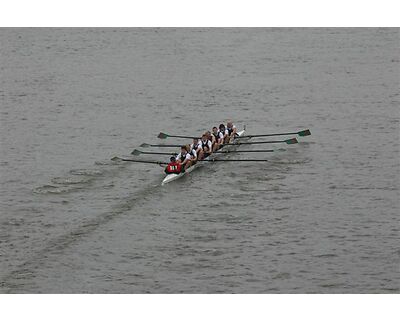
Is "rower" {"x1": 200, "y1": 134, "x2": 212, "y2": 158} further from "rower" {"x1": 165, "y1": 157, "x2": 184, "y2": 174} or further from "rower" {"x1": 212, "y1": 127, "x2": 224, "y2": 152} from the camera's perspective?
"rower" {"x1": 165, "y1": 157, "x2": 184, "y2": 174}

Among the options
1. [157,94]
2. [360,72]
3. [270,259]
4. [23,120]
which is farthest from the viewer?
[360,72]

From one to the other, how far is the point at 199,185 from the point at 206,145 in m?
2.17

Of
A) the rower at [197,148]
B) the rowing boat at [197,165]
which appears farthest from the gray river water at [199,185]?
the rower at [197,148]

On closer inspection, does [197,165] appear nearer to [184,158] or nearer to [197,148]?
[197,148]

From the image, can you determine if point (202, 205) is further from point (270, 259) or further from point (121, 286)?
point (121, 286)

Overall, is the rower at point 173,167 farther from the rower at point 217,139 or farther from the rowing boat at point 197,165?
the rower at point 217,139

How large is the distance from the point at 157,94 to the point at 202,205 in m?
16.6

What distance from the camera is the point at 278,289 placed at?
16.1 m

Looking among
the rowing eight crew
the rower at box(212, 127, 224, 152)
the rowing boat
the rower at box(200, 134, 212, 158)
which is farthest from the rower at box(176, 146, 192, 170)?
the rower at box(212, 127, 224, 152)

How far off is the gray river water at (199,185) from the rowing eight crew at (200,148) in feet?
1.42

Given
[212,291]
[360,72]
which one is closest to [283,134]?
[212,291]

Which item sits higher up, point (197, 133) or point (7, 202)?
point (197, 133)

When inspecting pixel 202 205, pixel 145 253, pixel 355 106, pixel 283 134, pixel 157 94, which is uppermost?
pixel 157 94

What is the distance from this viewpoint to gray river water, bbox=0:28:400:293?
55.1 feet
